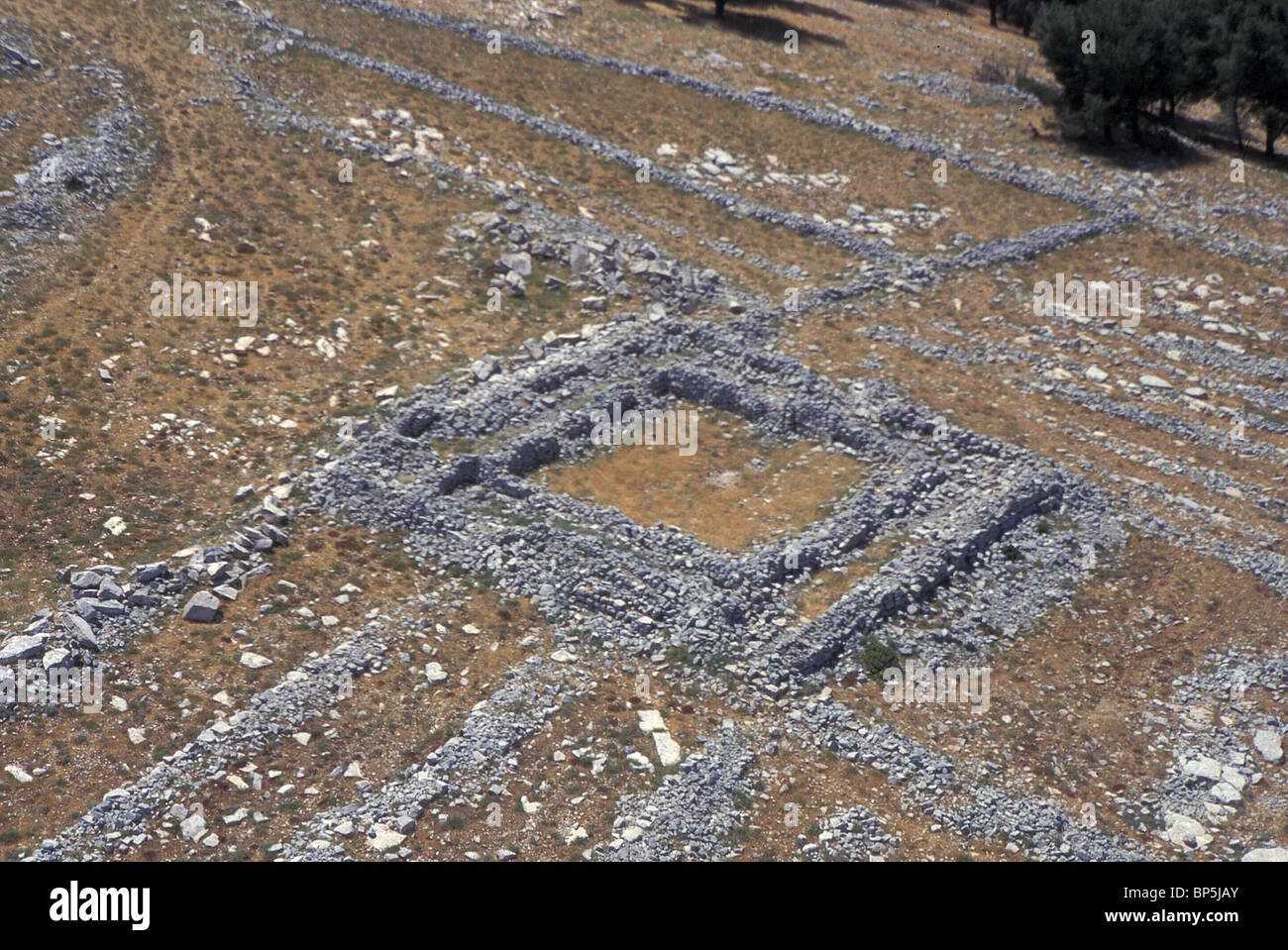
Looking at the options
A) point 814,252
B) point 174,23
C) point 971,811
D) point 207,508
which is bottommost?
point 971,811

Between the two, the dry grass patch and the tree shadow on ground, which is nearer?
the dry grass patch

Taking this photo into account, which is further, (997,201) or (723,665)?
(997,201)

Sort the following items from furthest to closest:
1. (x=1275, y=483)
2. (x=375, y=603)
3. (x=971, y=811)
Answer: (x=1275, y=483), (x=375, y=603), (x=971, y=811)

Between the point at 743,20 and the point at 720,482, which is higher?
the point at 743,20

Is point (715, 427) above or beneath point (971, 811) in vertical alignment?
above

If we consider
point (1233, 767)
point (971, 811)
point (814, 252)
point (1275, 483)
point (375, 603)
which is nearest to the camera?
point (971, 811)

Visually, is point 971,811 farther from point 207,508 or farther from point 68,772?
point 207,508

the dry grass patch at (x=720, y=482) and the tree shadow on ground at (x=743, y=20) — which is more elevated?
the tree shadow on ground at (x=743, y=20)

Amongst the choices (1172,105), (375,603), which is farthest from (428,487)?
(1172,105)

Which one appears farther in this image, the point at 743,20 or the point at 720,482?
the point at 743,20

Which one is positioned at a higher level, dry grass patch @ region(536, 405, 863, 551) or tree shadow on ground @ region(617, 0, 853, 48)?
tree shadow on ground @ region(617, 0, 853, 48)

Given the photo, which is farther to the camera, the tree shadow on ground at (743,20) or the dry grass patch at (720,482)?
the tree shadow on ground at (743,20)
